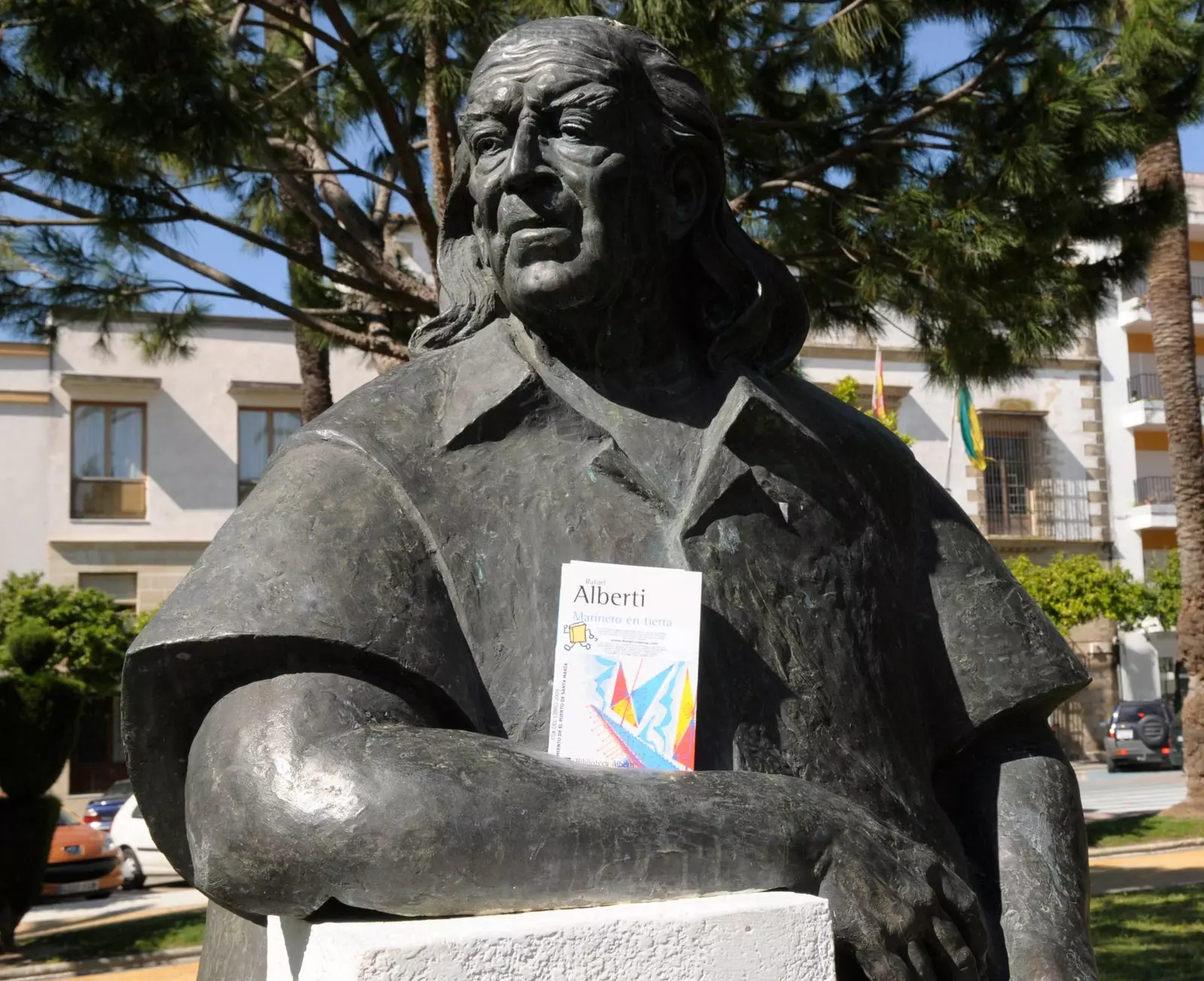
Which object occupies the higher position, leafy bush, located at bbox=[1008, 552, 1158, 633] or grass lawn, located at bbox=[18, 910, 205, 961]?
leafy bush, located at bbox=[1008, 552, 1158, 633]

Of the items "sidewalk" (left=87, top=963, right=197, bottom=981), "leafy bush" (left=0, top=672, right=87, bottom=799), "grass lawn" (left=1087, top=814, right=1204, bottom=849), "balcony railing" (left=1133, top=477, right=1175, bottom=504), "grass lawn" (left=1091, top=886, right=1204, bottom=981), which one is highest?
"balcony railing" (left=1133, top=477, right=1175, bottom=504)

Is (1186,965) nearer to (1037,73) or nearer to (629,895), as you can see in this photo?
(1037,73)

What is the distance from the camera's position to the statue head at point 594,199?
1.80 metres

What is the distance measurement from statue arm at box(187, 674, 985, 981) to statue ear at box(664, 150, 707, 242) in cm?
71

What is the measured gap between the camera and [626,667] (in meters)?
1.68

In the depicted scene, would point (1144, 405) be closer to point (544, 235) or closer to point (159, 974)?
point (159, 974)

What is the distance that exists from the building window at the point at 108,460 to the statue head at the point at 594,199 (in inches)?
852

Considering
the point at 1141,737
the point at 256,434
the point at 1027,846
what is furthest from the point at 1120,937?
the point at 256,434

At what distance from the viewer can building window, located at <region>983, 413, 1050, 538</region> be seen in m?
26.8

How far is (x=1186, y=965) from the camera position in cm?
721

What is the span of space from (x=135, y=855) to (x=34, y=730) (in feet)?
13.8

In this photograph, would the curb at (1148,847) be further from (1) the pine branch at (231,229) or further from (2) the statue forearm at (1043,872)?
(2) the statue forearm at (1043,872)

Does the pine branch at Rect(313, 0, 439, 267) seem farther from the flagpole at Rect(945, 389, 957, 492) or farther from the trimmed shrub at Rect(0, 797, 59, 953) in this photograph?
the flagpole at Rect(945, 389, 957, 492)

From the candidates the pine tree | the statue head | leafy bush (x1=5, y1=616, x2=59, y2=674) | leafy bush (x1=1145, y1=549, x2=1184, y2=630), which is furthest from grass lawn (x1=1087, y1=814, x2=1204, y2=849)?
leafy bush (x1=1145, y1=549, x2=1184, y2=630)
